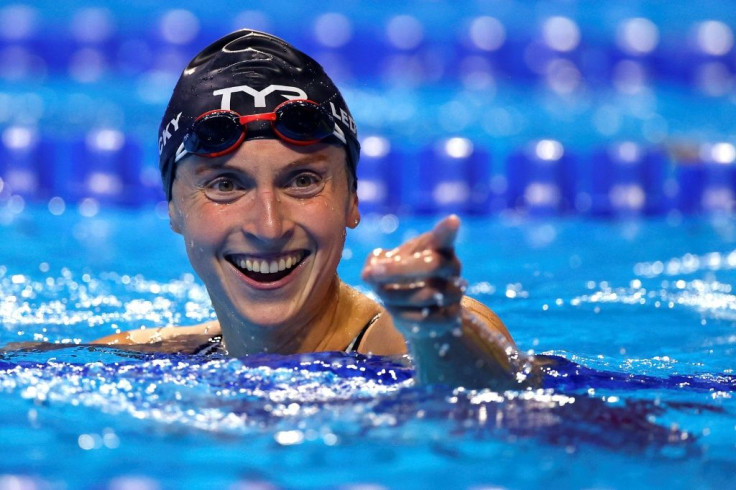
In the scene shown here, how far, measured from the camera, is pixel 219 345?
144 inches

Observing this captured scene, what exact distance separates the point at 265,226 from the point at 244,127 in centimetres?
31

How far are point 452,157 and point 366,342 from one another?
4.56 m

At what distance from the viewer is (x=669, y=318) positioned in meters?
4.88

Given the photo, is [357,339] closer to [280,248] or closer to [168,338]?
[280,248]

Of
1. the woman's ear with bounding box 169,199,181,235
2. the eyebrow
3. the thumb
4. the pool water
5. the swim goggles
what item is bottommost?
the pool water

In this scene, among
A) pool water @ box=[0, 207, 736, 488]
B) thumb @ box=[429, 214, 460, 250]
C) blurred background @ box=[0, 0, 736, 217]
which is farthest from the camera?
blurred background @ box=[0, 0, 736, 217]

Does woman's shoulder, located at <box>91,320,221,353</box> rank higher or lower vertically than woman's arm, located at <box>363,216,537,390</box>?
higher

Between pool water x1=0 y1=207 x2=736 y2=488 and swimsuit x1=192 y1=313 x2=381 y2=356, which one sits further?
swimsuit x1=192 y1=313 x2=381 y2=356

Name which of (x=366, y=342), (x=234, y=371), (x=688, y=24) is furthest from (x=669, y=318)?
(x=688, y=24)

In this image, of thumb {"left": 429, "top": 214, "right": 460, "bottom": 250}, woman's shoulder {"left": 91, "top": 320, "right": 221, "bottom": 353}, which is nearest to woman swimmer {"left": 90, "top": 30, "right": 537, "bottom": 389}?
woman's shoulder {"left": 91, "top": 320, "right": 221, "bottom": 353}

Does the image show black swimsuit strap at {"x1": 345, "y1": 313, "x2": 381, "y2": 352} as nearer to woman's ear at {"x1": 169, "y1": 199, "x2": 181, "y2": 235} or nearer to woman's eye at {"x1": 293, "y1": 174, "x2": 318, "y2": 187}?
woman's eye at {"x1": 293, "y1": 174, "x2": 318, "y2": 187}

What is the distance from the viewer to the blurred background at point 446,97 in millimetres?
7641

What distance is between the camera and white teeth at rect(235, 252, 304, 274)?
3.03 m

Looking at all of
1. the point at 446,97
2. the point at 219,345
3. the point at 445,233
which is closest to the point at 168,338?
the point at 219,345
